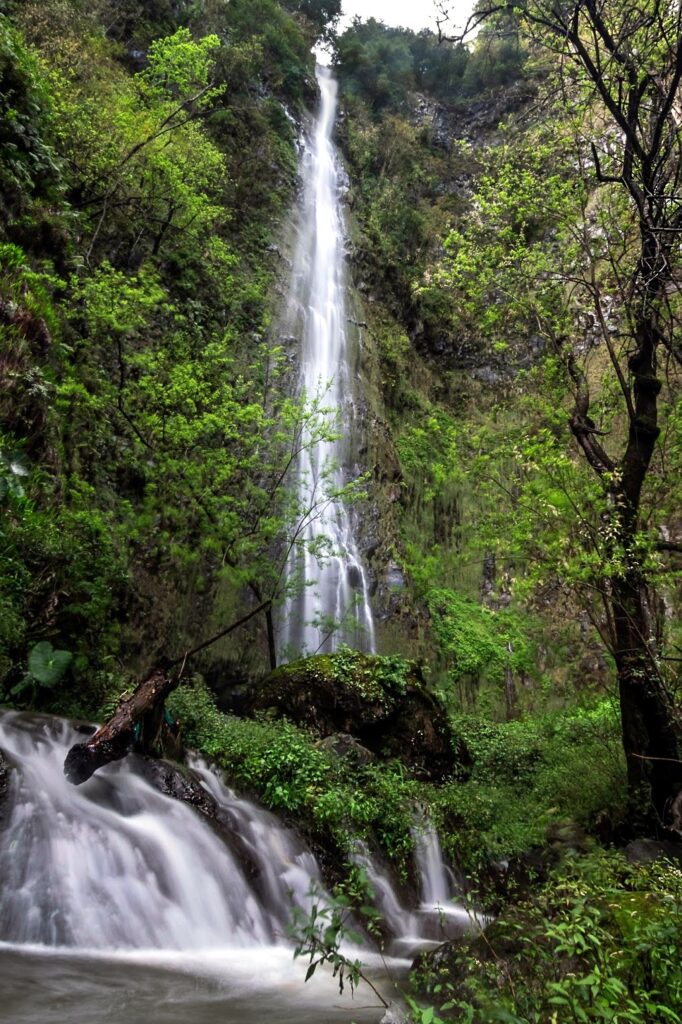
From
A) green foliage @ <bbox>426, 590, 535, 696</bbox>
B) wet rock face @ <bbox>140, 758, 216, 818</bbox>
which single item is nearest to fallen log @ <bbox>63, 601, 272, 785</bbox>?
wet rock face @ <bbox>140, 758, 216, 818</bbox>

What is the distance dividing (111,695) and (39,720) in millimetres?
1622

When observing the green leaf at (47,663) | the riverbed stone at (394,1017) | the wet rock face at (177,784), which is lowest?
the riverbed stone at (394,1017)

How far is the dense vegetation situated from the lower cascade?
0.78 meters

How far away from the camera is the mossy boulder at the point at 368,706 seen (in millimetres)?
10242

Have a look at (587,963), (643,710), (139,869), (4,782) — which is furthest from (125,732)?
(643,710)

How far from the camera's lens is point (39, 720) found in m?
7.01

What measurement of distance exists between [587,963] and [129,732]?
5.05 meters

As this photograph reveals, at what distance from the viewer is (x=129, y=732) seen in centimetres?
675

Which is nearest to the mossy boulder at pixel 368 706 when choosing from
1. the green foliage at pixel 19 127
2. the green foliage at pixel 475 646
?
the green foliage at pixel 475 646

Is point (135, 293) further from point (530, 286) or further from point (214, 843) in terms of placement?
point (214, 843)

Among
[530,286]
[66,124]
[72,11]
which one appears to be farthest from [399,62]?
[530,286]

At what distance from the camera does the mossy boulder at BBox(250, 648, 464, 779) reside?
1024 cm

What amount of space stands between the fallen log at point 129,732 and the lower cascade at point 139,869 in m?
0.17

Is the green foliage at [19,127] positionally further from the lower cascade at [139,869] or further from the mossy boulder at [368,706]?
the mossy boulder at [368,706]
